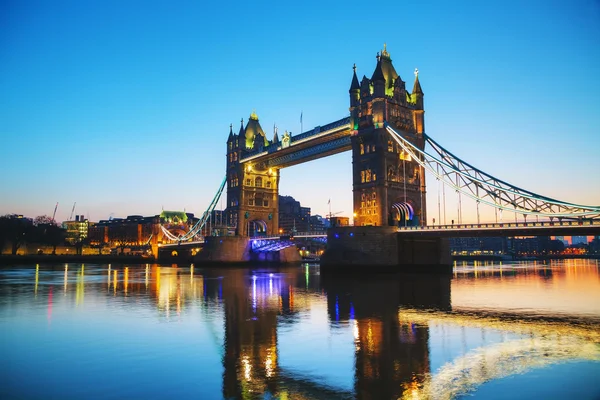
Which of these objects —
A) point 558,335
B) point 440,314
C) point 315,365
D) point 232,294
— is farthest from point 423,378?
point 232,294

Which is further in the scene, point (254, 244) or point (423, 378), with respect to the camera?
point (254, 244)

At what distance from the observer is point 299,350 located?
1506cm

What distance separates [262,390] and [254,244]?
74.9m

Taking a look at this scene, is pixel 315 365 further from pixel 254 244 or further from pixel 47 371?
pixel 254 244

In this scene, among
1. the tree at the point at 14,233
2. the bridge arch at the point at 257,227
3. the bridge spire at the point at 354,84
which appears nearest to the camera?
the bridge spire at the point at 354,84

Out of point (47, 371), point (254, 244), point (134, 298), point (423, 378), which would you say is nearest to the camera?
point (423, 378)

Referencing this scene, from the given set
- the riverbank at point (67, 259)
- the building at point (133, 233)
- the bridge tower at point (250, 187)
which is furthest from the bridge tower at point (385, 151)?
the building at point (133, 233)

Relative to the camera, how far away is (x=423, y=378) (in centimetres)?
1177

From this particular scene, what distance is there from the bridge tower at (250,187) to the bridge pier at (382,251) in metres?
34.8

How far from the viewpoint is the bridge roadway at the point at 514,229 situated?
140 feet

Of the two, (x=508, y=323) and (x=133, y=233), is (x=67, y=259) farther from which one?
(x=508, y=323)

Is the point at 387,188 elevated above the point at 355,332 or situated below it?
above

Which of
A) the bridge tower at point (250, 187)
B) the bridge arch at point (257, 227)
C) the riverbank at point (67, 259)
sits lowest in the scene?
the riverbank at point (67, 259)

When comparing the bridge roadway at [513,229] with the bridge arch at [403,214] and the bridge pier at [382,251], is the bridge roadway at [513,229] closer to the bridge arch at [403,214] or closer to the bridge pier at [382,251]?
the bridge pier at [382,251]
